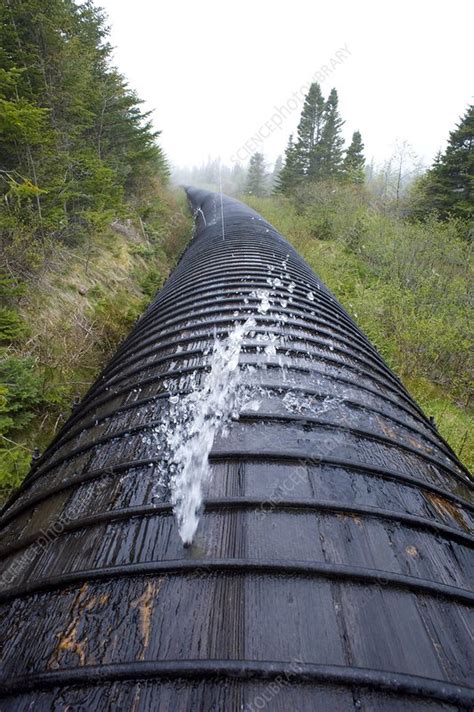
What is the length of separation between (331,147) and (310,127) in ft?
6.87

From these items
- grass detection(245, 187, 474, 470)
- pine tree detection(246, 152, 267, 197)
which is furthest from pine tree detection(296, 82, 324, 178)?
pine tree detection(246, 152, 267, 197)

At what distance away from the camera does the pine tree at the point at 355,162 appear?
21.0 metres

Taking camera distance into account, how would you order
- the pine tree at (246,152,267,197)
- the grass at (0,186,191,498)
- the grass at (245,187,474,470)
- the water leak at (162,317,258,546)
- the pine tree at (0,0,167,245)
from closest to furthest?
the water leak at (162,317,258,546), the grass at (0,186,191,498), the pine tree at (0,0,167,245), the grass at (245,187,474,470), the pine tree at (246,152,267,197)

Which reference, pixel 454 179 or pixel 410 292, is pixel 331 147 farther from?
pixel 410 292

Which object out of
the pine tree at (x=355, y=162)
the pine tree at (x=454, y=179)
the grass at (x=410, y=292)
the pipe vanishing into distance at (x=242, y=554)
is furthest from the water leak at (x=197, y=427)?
the pine tree at (x=355, y=162)

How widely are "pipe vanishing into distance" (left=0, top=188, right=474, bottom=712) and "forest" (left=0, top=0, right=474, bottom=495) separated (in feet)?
3.75

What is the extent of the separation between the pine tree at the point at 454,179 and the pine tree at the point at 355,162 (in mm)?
6260

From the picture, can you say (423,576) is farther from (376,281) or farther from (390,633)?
(376,281)

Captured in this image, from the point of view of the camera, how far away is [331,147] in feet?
73.2

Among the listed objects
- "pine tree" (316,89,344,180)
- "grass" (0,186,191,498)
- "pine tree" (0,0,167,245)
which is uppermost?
"pine tree" (316,89,344,180)

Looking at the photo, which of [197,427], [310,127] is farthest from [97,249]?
[310,127]

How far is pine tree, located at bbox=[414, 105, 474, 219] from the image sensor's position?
46.1ft

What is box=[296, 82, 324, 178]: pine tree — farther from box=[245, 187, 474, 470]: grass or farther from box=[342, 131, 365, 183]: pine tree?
box=[245, 187, 474, 470]: grass

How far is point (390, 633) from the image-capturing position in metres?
0.97
